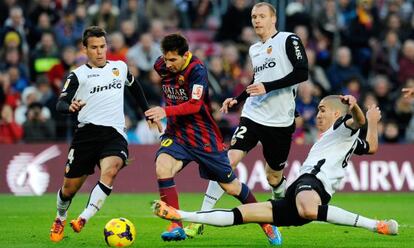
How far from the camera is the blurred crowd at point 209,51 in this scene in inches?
848

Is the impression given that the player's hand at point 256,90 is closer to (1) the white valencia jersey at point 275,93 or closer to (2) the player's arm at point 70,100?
(1) the white valencia jersey at point 275,93

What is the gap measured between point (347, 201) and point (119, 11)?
8832mm

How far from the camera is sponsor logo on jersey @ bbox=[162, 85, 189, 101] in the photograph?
12102 millimetres

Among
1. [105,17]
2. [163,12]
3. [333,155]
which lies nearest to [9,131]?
[105,17]

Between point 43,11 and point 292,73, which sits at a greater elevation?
point 43,11

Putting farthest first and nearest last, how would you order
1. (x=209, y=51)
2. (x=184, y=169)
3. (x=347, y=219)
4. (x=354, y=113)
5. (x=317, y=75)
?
(x=209, y=51), (x=317, y=75), (x=184, y=169), (x=354, y=113), (x=347, y=219)

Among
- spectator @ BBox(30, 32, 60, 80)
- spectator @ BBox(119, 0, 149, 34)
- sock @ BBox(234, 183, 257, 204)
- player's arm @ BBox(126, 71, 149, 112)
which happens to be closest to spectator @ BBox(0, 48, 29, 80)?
spectator @ BBox(30, 32, 60, 80)

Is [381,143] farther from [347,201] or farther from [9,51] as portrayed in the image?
[9,51]

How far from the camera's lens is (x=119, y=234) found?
37.3ft

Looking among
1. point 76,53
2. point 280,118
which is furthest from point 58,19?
point 280,118

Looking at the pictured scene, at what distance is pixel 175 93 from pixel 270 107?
1417 mm

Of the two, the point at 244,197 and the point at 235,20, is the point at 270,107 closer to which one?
the point at 244,197

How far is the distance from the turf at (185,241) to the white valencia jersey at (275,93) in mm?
1452

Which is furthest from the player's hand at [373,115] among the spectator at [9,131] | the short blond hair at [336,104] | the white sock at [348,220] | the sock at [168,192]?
the spectator at [9,131]
